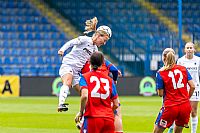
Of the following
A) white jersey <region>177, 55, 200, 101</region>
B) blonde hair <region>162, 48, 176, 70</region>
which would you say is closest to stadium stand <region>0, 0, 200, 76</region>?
white jersey <region>177, 55, 200, 101</region>

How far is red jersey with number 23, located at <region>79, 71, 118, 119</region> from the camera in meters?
8.92

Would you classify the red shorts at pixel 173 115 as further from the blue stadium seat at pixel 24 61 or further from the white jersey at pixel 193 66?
the blue stadium seat at pixel 24 61

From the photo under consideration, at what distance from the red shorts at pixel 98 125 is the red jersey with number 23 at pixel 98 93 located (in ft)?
0.19

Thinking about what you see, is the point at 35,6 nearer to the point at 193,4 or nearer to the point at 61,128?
the point at 193,4

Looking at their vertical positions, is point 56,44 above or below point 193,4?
below

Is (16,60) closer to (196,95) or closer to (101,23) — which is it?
(101,23)

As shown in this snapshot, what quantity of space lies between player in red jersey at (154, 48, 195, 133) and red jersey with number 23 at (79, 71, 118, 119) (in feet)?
7.25

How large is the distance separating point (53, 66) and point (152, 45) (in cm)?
587

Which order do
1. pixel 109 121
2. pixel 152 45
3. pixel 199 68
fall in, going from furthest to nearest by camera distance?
pixel 152 45
pixel 199 68
pixel 109 121

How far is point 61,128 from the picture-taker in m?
15.9

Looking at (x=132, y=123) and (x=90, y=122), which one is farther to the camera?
(x=132, y=123)

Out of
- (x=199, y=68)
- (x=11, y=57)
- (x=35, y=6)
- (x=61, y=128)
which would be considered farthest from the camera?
(x=35, y=6)

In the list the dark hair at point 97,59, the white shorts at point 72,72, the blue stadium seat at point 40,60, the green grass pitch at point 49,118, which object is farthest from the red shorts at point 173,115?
the blue stadium seat at point 40,60

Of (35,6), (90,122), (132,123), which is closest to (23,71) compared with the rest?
(35,6)
